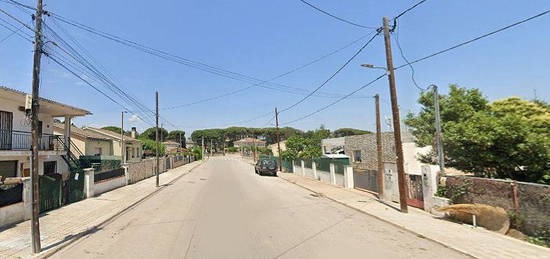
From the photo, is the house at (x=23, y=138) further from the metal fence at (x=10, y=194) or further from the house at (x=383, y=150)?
the house at (x=383, y=150)

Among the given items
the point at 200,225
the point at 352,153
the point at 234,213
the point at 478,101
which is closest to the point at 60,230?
the point at 200,225

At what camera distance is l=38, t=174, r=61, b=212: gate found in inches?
465

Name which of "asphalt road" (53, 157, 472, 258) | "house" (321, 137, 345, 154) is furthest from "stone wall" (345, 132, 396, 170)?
"asphalt road" (53, 157, 472, 258)

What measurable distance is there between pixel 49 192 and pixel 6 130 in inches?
245

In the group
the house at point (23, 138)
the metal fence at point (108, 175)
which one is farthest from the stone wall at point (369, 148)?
the house at point (23, 138)

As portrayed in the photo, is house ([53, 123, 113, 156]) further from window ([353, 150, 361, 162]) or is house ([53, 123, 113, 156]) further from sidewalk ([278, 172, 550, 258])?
sidewalk ([278, 172, 550, 258])

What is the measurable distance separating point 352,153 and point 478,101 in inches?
854

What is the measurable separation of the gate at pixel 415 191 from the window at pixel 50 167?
21.3 m

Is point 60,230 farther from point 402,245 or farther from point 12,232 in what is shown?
point 402,245

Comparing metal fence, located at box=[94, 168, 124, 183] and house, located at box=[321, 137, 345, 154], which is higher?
house, located at box=[321, 137, 345, 154]

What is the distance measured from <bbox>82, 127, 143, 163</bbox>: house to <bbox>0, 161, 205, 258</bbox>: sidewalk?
27060 mm

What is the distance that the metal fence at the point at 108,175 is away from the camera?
17147mm

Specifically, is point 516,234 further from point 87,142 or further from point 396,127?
point 87,142

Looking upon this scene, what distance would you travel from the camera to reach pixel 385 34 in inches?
510
